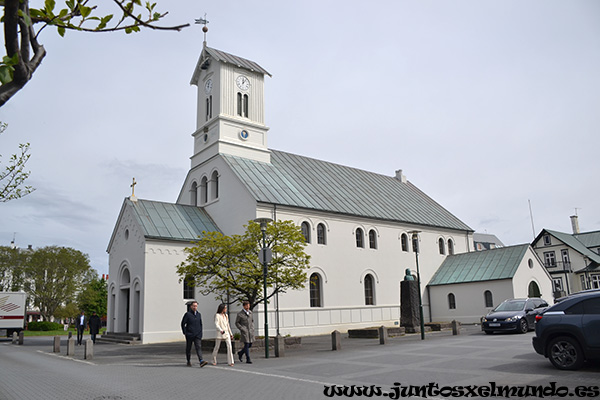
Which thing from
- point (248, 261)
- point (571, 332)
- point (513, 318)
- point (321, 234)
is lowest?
point (513, 318)

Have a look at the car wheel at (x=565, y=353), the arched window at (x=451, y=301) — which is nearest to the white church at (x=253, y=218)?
the arched window at (x=451, y=301)

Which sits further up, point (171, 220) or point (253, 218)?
point (171, 220)

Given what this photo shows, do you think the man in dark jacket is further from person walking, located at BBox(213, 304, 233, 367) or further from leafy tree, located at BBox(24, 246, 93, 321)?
leafy tree, located at BBox(24, 246, 93, 321)

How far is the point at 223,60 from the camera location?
33.8 metres

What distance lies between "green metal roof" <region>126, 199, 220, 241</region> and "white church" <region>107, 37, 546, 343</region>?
0.25ft

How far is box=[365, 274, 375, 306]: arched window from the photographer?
33906 millimetres

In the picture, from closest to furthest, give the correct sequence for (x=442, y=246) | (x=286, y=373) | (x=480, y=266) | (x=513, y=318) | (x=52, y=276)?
(x=286, y=373)
(x=513, y=318)
(x=480, y=266)
(x=442, y=246)
(x=52, y=276)

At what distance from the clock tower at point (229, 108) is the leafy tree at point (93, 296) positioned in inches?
1417

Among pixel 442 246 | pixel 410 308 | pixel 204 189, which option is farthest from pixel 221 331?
pixel 442 246

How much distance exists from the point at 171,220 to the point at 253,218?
216 inches

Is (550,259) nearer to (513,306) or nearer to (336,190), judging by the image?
(336,190)

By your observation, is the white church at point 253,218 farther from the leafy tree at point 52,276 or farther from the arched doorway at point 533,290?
the leafy tree at point 52,276

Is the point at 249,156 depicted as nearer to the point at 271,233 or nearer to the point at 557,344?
the point at 271,233

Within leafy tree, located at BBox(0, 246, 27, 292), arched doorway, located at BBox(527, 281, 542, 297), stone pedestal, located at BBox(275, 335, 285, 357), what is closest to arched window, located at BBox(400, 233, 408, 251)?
arched doorway, located at BBox(527, 281, 542, 297)
